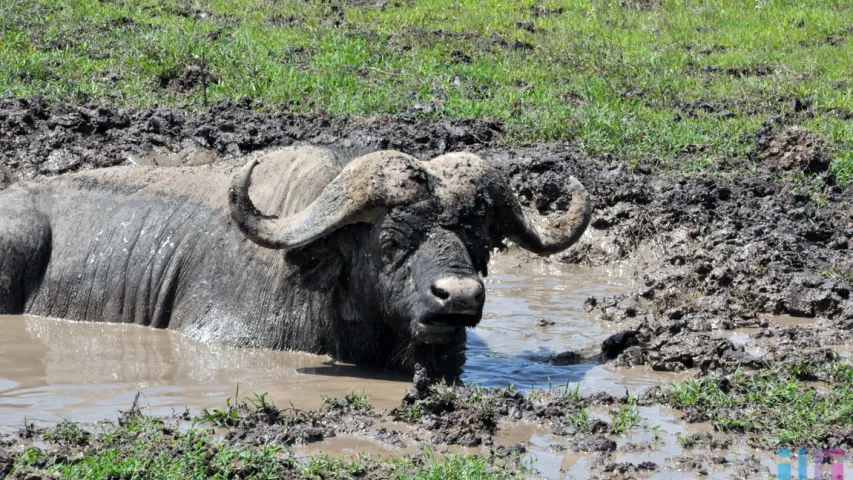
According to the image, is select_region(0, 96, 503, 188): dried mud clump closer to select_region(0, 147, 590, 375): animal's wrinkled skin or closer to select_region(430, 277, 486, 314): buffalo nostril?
select_region(0, 147, 590, 375): animal's wrinkled skin

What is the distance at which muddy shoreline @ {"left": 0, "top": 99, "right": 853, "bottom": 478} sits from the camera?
722cm

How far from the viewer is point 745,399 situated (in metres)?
6.17

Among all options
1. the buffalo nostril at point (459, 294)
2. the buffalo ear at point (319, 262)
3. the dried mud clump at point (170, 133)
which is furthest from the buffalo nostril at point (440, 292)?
the dried mud clump at point (170, 133)

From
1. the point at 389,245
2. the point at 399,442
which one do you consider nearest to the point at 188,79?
the point at 389,245

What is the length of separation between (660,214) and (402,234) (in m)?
4.20

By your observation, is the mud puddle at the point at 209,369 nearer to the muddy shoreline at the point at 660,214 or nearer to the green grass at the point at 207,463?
the muddy shoreline at the point at 660,214

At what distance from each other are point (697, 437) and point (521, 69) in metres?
8.91

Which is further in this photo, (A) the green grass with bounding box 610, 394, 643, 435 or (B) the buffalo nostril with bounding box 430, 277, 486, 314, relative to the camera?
(B) the buffalo nostril with bounding box 430, 277, 486, 314

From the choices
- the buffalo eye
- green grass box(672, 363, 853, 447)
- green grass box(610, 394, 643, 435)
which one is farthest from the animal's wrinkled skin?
green grass box(672, 363, 853, 447)

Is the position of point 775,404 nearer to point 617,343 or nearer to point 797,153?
point 617,343

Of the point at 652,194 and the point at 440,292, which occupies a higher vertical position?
the point at 652,194

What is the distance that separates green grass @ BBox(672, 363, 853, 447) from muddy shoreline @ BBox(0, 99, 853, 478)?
11 centimetres

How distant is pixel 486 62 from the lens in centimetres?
1417

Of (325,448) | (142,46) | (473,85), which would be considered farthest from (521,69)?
(325,448)
